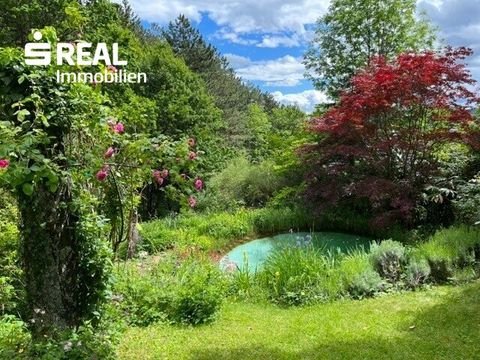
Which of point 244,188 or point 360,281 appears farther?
point 244,188

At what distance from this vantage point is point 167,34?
24562 millimetres

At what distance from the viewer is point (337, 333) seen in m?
4.05

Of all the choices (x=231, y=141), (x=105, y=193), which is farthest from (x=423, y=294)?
(x=231, y=141)

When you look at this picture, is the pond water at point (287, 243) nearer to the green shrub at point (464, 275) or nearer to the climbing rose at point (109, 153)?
the green shrub at point (464, 275)

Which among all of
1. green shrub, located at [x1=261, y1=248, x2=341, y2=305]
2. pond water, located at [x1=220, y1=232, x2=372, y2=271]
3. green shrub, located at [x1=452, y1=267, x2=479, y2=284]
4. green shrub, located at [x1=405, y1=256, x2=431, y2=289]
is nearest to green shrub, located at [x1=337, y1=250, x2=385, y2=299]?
green shrub, located at [x1=261, y1=248, x2=341, y2=305]

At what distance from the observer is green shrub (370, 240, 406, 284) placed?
5496 millimetres

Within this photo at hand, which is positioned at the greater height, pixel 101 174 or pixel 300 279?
pixel 101 174

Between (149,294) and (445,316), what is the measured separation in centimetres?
312

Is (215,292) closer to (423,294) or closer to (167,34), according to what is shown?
(423,294)

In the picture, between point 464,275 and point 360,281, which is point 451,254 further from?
point 360,281

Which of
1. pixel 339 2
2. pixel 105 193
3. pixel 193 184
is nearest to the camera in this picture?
pixel 193 184

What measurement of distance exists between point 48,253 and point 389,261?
4.11 meters

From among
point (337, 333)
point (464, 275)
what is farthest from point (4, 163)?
point (464, 275)

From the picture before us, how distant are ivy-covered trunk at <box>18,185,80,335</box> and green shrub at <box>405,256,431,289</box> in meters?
3.94
